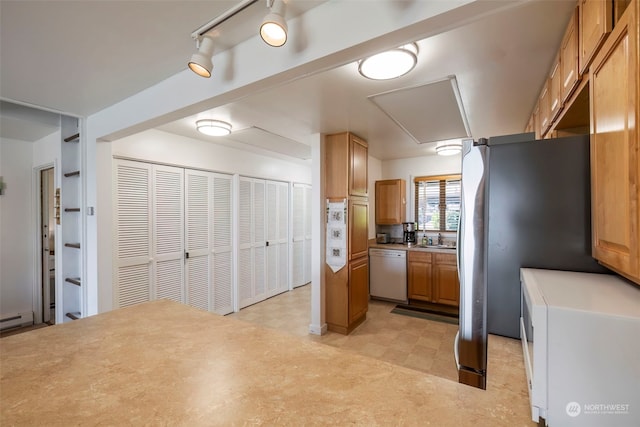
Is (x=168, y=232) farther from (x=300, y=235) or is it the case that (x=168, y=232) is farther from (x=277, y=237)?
(x=300, y=235)

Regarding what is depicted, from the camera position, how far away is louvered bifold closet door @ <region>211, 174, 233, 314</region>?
3.83 meters

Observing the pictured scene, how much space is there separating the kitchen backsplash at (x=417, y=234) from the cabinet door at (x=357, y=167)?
64.4 inches

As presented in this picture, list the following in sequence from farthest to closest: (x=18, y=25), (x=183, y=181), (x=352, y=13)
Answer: (x=183, y=181), (x=18, y=25), (x=352, y=13)

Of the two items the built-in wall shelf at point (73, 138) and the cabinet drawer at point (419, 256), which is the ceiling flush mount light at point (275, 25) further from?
the cabinet drawer at point (419, 256)

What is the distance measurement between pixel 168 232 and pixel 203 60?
2.51 m

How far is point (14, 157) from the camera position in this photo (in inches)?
139

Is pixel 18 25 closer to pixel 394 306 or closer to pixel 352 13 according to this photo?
pixel 352 13

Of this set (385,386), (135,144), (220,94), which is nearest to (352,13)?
(220,94)

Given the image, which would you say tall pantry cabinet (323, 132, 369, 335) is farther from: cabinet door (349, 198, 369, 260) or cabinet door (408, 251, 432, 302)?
cabinet door (408, 251, 432, 302)

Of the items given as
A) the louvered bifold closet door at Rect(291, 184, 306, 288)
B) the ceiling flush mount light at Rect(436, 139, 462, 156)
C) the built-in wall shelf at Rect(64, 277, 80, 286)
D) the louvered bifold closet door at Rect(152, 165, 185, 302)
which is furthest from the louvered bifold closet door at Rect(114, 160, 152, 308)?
the ceiling flush mount light at Rect(436, 139, 462, 156)

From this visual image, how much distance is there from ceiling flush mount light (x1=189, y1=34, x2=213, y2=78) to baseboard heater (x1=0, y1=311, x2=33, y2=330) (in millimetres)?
4401

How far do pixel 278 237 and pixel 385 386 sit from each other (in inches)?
165

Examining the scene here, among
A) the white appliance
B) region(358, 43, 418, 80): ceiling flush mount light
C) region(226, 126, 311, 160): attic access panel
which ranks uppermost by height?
region(226, 126, 311, 160): attic access panel

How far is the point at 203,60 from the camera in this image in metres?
1.37
